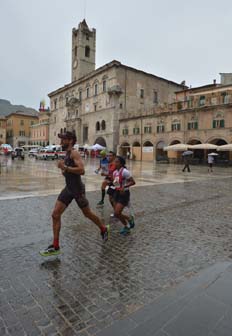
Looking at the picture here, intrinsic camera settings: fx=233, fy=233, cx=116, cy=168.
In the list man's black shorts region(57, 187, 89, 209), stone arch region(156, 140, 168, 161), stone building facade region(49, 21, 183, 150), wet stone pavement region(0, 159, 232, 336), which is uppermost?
stone building facade region(49, 21, 183, 150)

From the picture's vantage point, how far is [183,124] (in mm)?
34594

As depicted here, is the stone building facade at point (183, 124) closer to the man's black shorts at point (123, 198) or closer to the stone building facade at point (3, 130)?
the man's black shorts at point (123, 198)

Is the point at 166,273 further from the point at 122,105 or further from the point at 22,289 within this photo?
the point at 122,105

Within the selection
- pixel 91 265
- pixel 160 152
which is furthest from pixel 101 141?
pixel 91 265

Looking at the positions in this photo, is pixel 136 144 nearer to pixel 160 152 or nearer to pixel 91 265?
pixel 160 152

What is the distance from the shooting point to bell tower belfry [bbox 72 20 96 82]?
192ft

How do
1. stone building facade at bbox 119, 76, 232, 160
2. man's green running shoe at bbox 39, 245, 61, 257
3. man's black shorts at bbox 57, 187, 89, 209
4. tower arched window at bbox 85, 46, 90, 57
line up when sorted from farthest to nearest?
tower arched window at bbox 85, 46, 90, 57 < stone building facade at bbox 119, 76, 232, 160 < man's black shorts at bbox 57, 187, 89, 209 < man's green running shoe at bbox 39, 245, 61, 257

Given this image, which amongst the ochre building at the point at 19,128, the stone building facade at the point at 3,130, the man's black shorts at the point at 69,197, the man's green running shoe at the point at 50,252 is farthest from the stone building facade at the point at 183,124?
the stone building facade at the point at 3,130

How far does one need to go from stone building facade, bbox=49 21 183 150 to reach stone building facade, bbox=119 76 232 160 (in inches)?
98.8

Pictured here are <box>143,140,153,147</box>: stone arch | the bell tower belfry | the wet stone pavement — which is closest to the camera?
the wet stone pavement

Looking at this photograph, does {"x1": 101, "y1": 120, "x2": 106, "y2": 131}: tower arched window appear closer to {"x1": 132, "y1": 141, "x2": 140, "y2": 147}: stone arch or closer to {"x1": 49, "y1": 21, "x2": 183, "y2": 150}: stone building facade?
{"x1": 49, "y1": 21, "x2": 183, "y2": 150}: stone building facade

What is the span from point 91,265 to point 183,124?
33758 millimetres

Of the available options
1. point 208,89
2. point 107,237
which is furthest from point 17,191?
point 208,89

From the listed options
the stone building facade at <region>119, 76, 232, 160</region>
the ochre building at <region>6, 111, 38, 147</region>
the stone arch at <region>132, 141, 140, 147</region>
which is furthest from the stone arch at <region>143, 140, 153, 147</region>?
the ochre building at <region>6, 111, 38, 147</region>
